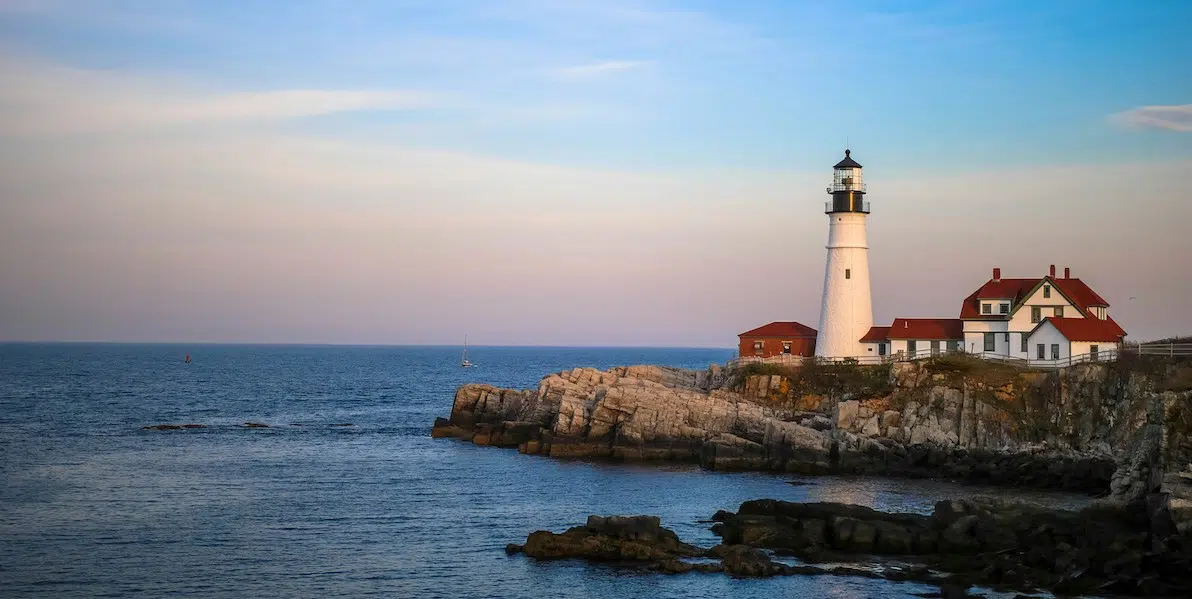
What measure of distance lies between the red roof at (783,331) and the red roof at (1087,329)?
12.7 m

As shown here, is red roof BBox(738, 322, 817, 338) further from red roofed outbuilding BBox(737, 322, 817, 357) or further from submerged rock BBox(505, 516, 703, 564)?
submerged rock BBox(505, 516, 703, 564)

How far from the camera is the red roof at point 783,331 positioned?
5794 centimetres

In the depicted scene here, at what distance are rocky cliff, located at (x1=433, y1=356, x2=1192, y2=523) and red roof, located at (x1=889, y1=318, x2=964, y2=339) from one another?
3.78 m

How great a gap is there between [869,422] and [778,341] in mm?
13560

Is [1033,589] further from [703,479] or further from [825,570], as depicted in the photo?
[703,479]

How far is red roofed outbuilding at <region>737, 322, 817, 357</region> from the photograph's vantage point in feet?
189

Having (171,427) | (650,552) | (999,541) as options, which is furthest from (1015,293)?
(171,427)

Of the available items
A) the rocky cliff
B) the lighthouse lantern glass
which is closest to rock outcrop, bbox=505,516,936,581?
the rocky cliff

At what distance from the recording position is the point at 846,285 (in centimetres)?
5406

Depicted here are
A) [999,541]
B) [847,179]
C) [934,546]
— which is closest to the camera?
[999,541]

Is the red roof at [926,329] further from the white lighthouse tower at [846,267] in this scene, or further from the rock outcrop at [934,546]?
the rock outcrop at [934,546]

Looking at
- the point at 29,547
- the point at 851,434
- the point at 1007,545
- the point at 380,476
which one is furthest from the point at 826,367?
the point at 29,547

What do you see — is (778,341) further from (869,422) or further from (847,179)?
(869,422)

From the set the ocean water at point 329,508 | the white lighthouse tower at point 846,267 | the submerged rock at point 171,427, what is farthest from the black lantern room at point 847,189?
the submerged rock at point 171,427
